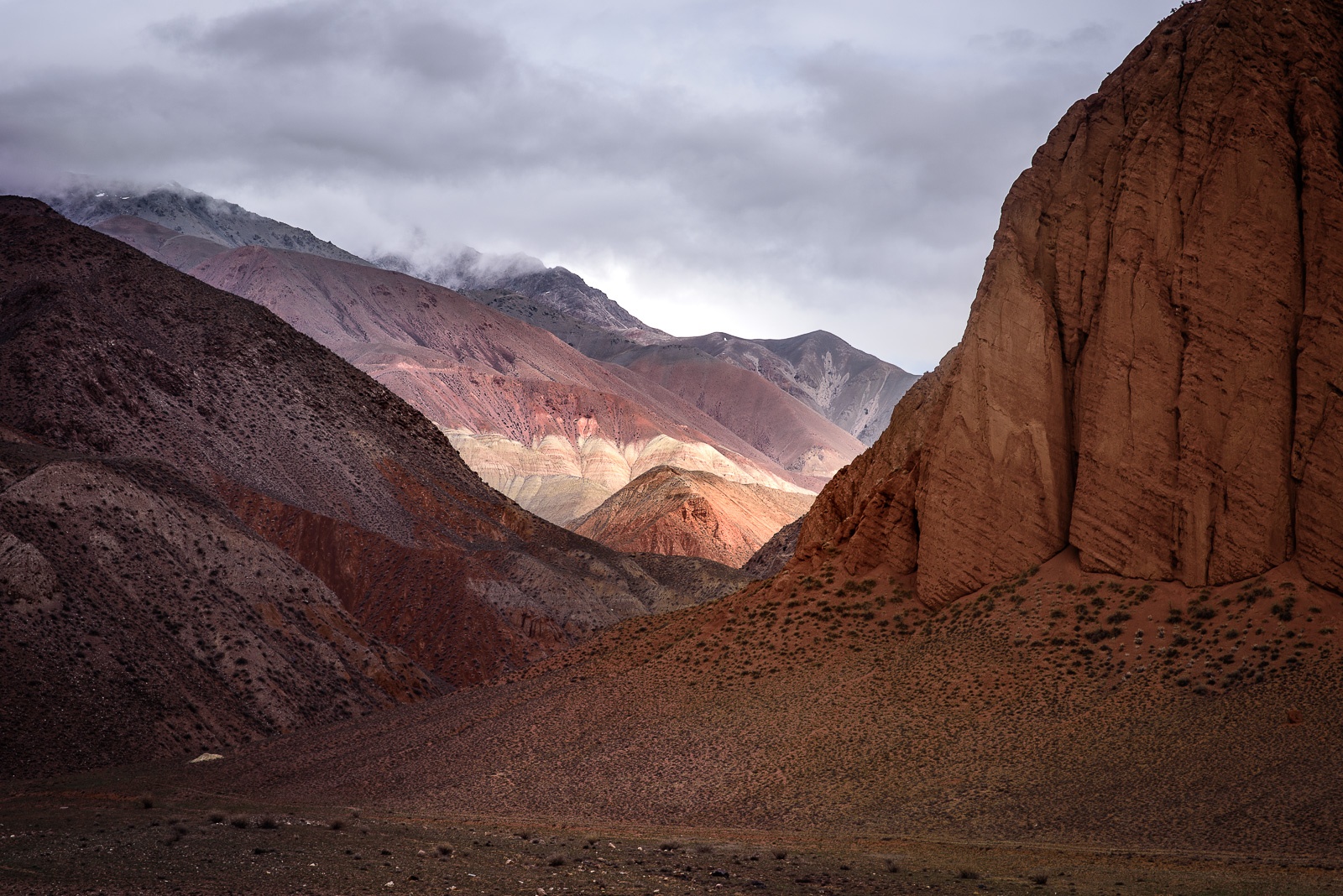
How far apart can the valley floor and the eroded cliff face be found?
9.47m

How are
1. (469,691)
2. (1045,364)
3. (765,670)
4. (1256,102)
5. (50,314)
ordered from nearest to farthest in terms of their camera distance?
(1256,102) → (1045,364) → (765,670) → (469,691) → (50,314)

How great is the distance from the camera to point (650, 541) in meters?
116

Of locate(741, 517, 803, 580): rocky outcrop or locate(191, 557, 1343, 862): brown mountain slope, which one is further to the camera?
locate(741, 517, 803, 580): rocky outcrop

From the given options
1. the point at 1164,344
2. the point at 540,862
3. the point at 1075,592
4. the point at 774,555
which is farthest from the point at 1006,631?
the point at 774,555

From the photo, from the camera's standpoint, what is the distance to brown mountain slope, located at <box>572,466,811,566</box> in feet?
383

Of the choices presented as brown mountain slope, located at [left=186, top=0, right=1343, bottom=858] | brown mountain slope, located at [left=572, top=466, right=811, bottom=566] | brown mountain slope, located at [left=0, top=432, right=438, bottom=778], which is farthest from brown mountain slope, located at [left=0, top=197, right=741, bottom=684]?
brown mountain slope, located at [left=186, top=0, right=1343, bottom=858]

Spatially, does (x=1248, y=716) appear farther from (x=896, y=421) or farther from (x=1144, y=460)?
(x=896, y=421)

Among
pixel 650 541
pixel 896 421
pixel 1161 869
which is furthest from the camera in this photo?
pixel 650 541

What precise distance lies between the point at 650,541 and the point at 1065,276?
88439 mm

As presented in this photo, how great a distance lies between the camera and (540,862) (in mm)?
18688

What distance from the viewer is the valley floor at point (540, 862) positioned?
16.0 m

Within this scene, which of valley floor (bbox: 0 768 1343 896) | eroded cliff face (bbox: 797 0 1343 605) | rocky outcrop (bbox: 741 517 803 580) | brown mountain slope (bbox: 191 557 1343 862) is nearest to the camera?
valley floor (bbox: 0 768 1343 896)

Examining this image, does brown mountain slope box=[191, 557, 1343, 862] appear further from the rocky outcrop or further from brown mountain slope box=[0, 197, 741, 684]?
the rocky outcrop

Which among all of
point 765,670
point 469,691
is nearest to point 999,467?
point 765,670
